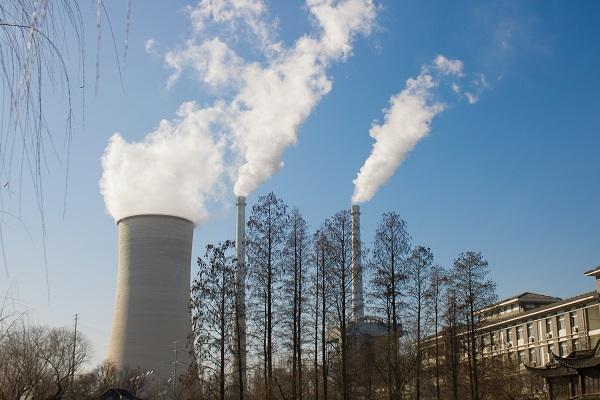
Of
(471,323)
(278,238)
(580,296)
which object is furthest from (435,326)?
(580,296)

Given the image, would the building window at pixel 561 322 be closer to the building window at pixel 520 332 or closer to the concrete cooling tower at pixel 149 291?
the building window at pixel 520 332

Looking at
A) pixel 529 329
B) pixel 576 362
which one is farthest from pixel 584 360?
pixel 529 329

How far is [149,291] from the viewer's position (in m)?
41.7

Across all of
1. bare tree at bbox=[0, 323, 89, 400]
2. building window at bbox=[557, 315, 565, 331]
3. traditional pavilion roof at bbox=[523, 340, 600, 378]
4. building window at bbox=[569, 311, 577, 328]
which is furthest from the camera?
building window at bbox=[557, 315, 565, 331]

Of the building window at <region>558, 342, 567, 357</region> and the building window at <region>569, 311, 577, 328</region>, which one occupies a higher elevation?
the building window at <region>569, 311, 577, 328</region>

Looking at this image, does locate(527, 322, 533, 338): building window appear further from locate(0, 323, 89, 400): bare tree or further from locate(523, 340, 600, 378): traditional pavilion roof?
locate(0, 323, 89, 400): bare tree

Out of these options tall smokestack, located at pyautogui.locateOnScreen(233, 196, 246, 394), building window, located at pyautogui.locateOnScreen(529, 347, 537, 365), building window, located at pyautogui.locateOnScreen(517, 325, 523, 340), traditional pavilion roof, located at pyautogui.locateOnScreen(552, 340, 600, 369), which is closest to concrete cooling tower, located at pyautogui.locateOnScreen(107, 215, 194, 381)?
tall smokestack, located at pyautogui.locateOnScreen(233, 196, 246, 394)

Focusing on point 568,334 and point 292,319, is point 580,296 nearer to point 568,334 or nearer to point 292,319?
point 568,334

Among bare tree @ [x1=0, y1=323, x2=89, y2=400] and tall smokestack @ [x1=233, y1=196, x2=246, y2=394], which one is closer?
bare tree @ [x1=0, y1=323, x2=89, y2=400]

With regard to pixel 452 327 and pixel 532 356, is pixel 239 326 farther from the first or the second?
pixel 532 356

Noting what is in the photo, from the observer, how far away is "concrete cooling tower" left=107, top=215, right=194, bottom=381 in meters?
41.8

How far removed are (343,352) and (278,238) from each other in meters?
5.20

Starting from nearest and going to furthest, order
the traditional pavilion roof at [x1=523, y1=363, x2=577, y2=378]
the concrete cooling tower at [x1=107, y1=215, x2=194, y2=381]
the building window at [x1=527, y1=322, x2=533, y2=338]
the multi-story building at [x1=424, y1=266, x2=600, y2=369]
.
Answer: the traditional pavilion roof at [x1=523, y1=363, x2=577, y2=378] < the multi-story building at [x1=424, y1=266, x2=600, y2=369] < the concrete cooling tower at [x1=107, y1=215, x2=194, y2=381] < the building window at [x1=527, y1=322, x2=533, y2=338]

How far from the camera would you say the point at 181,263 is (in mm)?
43906
